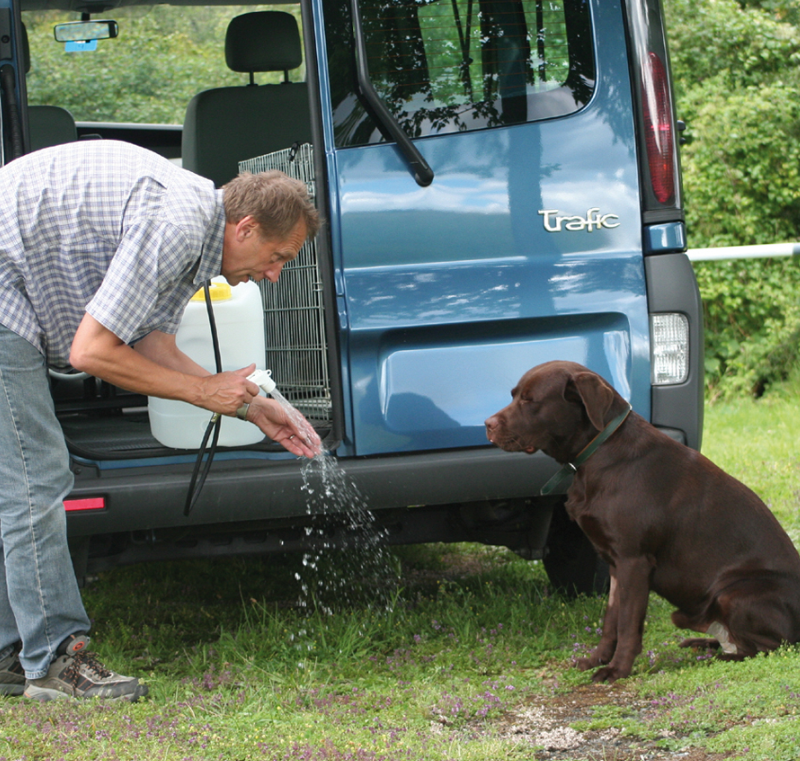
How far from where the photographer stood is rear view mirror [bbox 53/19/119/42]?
16.8ft

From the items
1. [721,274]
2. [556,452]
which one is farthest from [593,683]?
[721,274]

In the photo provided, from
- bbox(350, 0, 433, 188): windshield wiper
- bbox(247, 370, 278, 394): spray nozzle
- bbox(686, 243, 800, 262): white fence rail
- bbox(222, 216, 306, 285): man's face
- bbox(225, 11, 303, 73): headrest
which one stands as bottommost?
bbox(686, 243, 800, 262): white fence rail

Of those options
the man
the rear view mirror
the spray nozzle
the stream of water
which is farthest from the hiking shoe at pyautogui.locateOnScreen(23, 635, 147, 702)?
the rear view mirror

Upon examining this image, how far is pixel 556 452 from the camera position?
Result: 3199 millimetres

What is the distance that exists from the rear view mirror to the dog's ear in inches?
137

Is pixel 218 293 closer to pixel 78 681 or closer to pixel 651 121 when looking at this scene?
pixel 78 681

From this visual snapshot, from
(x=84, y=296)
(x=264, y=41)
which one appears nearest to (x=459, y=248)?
(x=84, y=296)

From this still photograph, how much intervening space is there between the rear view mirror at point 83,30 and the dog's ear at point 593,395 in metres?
3.49

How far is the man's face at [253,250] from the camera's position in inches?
112

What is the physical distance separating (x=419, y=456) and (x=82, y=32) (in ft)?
10.8

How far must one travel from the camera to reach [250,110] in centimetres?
486

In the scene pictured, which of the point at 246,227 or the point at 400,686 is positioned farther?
the point at 400,686

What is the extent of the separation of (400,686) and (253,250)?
1.47 m

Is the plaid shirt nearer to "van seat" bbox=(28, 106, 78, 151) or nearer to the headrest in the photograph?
the headrest
